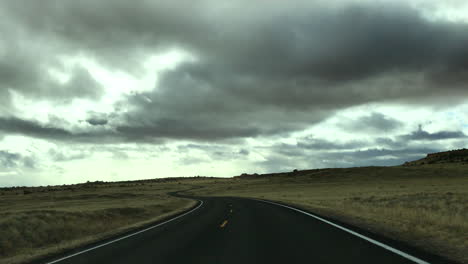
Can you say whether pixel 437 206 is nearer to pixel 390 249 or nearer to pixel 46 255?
pixel 390 249

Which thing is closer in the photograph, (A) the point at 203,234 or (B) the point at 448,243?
(B) the point at 448,243

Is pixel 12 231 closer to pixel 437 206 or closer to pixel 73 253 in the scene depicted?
pixel 73 253

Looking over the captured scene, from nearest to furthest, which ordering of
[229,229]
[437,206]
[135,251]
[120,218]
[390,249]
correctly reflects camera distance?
[390,249], [135,251], [229,229], [437,206], [120,218]

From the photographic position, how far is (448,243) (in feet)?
31.4

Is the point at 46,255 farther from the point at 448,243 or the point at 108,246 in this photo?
the point at 448,243

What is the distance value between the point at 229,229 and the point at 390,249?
7.07 metres

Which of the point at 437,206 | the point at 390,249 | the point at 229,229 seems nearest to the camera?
the point at 390,249

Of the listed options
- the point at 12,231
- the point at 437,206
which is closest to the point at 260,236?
the point at 12,231

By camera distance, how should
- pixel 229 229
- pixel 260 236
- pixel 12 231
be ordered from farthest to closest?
pixel 12 231 < pixel 229 229 < pixel 260 236

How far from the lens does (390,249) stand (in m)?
8.96

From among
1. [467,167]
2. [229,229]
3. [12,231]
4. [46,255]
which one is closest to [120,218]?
[12,231]

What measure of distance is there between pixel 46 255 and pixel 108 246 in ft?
5.64

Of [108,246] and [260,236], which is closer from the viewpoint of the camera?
[108,246]

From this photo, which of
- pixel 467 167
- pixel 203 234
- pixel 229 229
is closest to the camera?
pixel 203 234
